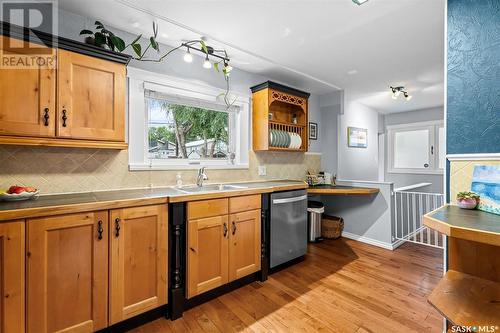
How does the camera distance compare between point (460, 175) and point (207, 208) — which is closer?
point (460, 175)

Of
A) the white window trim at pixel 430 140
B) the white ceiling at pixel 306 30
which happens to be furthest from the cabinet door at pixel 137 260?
the white window trim at pixel 430 140

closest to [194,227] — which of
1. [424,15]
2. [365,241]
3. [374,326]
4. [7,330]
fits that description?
[7,330]

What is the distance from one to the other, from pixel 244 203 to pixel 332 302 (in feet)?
3.86

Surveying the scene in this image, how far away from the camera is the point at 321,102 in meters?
4.38

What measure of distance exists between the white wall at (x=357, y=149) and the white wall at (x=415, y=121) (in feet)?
2.42

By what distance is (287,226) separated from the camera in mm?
2682

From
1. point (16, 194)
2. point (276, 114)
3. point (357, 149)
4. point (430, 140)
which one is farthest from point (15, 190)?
point (430, 140)

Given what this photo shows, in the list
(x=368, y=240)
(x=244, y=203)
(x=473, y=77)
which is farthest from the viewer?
(x=368, y=240)

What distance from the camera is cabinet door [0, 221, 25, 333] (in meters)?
1.26

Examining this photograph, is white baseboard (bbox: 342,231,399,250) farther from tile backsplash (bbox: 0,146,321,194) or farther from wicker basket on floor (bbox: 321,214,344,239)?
tile backsplash (bbox: 0,146,321,194)

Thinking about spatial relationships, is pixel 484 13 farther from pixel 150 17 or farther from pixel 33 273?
pixel 33 273

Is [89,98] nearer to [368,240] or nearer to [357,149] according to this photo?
[368,240]

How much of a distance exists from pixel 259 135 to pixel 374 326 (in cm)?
229

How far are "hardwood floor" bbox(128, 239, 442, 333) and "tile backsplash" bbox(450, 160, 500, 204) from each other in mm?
1087
